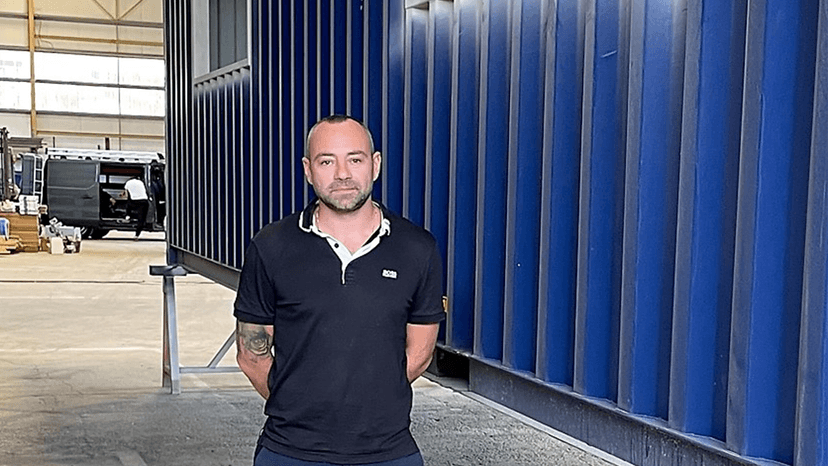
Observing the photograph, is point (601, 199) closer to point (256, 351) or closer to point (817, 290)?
point (817, 290)

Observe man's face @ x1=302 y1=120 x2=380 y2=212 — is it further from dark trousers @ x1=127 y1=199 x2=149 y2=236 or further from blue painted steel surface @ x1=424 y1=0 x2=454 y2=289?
dark trousers @ x1=127 y1=199 x2=149 y2=236

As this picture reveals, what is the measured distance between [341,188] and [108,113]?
30.7m

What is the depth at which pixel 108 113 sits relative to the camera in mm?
31438

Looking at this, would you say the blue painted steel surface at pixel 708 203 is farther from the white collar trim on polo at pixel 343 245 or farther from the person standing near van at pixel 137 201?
the person standing near van at pixel 137 201

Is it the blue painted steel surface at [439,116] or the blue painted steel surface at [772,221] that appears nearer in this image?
the blue painted steel surface at [772,221]

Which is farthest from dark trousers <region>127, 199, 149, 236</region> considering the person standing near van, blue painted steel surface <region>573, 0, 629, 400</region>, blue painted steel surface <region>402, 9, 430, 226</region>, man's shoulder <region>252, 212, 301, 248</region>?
blue painted steel surface <region>573, 0, 629, 400</region>

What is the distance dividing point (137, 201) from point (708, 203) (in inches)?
966

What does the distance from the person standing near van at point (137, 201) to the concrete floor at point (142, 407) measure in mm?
12219

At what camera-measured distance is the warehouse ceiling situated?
30594 mm

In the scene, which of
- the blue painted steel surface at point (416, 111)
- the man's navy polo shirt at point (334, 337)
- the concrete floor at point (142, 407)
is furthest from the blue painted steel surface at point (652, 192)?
the blue painted steel surface at point (416, 111)

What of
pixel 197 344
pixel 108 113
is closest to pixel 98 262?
pixel 197 344

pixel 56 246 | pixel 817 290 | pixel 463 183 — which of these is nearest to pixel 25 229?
pixel 56 246

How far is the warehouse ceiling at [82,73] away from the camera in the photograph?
30.6m

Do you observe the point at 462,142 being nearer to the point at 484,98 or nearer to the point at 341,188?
the point at 484,98
